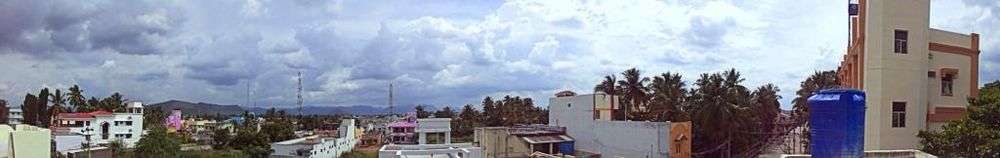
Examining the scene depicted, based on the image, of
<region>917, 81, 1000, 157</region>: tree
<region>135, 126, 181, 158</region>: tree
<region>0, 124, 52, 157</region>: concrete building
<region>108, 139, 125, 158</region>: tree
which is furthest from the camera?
<region>108, 139, 125, 158</region>: tree

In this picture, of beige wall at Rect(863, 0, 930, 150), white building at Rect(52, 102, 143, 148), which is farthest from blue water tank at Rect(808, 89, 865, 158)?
white building at Rect(52, 102, 143, 148)

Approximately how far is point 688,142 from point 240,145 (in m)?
34.4

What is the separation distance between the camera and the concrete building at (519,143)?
4800cm

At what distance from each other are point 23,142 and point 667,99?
33.4 metres

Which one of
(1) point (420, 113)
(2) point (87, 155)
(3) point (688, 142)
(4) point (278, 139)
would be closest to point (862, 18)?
(3) point (688, 142)

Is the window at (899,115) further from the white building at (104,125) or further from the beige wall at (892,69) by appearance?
the white building at (104,125)

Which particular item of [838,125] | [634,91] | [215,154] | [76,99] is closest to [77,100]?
[76,99]

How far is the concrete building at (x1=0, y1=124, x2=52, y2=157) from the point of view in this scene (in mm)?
22594

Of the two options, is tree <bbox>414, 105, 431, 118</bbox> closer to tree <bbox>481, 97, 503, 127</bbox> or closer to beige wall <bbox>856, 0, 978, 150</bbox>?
tree <bbox>481, 97, 503, 127</bbox>

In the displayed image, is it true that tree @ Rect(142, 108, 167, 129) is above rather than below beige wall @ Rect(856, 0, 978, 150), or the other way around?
below

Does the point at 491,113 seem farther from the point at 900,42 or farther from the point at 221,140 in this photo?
the point at 900,42

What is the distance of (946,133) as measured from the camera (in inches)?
902

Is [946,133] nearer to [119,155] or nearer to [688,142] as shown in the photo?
[688,142]

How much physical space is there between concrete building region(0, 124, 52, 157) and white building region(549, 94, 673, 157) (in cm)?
2464
